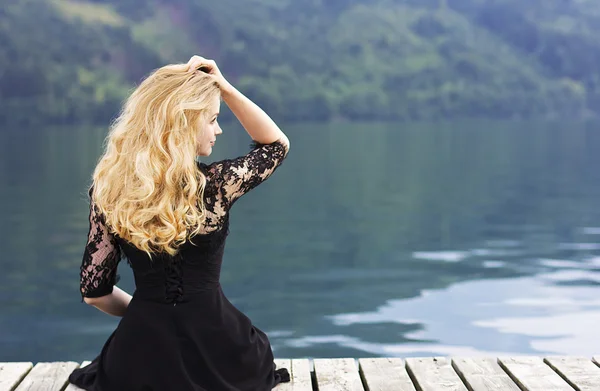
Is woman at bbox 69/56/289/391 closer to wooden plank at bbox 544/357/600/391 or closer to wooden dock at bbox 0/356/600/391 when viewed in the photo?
wooden dock at bbox 0/356/600/391

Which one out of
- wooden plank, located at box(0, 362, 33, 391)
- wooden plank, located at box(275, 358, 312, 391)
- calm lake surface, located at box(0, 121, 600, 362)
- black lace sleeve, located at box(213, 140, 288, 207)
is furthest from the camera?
calm lake surface, located at box(0, 121, 600, 362)

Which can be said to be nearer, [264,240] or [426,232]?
[264,240]

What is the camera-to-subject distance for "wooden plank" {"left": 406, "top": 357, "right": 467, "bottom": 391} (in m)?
3.77

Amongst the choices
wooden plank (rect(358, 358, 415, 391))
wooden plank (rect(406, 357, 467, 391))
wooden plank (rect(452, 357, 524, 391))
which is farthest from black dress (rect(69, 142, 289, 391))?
wooden plank (rect(452, 357, 524, 391))

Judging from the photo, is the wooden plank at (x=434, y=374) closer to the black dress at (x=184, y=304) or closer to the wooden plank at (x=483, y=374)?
the wooden plank at (x=483, y=374)

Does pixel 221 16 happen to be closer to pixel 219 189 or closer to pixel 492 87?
pixel 492 87

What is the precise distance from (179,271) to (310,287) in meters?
8.23

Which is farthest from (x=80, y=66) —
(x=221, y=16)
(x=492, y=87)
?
(x=492, y=87)

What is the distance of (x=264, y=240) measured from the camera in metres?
15.5

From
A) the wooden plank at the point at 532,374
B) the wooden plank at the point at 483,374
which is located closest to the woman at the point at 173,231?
the wooden plank at the point at 483,374

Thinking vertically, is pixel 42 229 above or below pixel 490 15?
below

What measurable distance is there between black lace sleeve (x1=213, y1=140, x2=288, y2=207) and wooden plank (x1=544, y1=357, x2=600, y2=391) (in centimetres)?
164

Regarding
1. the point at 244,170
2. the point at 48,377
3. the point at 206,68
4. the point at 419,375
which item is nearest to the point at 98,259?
the point at 244,170

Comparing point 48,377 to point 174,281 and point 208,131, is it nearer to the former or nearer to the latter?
point 174,281
